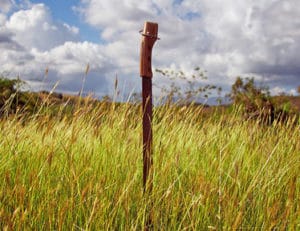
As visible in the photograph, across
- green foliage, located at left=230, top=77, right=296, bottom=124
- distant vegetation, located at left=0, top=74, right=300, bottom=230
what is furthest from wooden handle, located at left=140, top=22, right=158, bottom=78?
green foliage, located at left=230, top=77, right=296, bottom=124

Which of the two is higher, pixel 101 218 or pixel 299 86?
pixel 299 86

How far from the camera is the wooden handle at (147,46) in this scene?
3.21 meters

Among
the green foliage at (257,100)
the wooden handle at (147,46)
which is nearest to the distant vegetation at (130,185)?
the wooden handle at (147,46)

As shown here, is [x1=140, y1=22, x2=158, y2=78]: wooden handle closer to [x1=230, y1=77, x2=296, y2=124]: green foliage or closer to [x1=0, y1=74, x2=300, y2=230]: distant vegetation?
[x1=0, y1=74, x2=300, y2=230]: distant vegetation

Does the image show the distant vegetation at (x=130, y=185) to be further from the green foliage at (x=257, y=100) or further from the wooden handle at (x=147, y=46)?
the green foliage at (x=257, y=100)

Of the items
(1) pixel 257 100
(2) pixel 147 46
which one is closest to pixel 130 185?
(2) pixel 147 46

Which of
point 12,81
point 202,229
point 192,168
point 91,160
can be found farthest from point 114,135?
point 12,81

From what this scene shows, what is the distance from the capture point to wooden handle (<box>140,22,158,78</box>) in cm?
321

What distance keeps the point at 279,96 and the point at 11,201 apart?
8.57 meters

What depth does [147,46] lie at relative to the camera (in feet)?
10.7

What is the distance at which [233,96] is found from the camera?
10891mm

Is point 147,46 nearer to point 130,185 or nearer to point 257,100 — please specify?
point 130,185

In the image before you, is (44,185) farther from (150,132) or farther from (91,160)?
(150,132)

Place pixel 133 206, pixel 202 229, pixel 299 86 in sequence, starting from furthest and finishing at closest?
pixel 299 86 → pixel 133 206 → pixel 202 229
